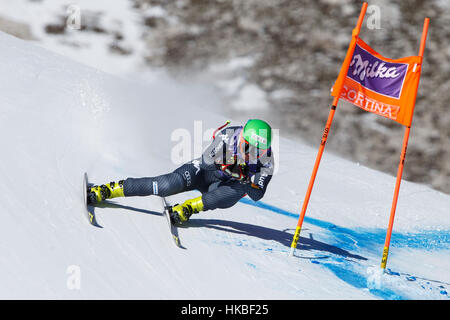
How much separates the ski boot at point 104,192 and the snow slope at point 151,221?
118mm

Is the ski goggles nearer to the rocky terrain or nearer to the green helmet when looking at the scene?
the green helmet

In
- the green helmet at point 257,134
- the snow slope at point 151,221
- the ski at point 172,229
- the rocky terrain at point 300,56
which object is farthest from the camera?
the rocky terrain at point 300,56

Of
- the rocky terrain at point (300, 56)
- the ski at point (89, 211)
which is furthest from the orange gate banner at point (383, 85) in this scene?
the rocky terrain at point (300, 56)

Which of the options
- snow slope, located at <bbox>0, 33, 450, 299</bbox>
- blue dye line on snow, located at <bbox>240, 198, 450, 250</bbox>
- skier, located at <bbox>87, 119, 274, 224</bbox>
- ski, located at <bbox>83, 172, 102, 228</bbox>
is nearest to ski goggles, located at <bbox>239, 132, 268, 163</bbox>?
skier, located at <bbox>87, 119, 274, 224</bbox>

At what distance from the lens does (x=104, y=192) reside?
4754mm

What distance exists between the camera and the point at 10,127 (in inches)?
227

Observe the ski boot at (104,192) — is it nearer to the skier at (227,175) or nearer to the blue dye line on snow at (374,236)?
the skier at (227,175)

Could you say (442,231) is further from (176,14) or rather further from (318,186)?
(176,14)

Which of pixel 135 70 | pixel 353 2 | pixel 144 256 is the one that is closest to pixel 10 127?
pixel 144 256

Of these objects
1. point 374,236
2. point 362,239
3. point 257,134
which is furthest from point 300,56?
point 257,134

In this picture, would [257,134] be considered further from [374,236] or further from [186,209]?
[374,236]

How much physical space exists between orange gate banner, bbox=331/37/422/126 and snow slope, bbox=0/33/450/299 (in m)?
1.48

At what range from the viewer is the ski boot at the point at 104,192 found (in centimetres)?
474

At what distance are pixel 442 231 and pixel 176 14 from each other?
16.9 meters
